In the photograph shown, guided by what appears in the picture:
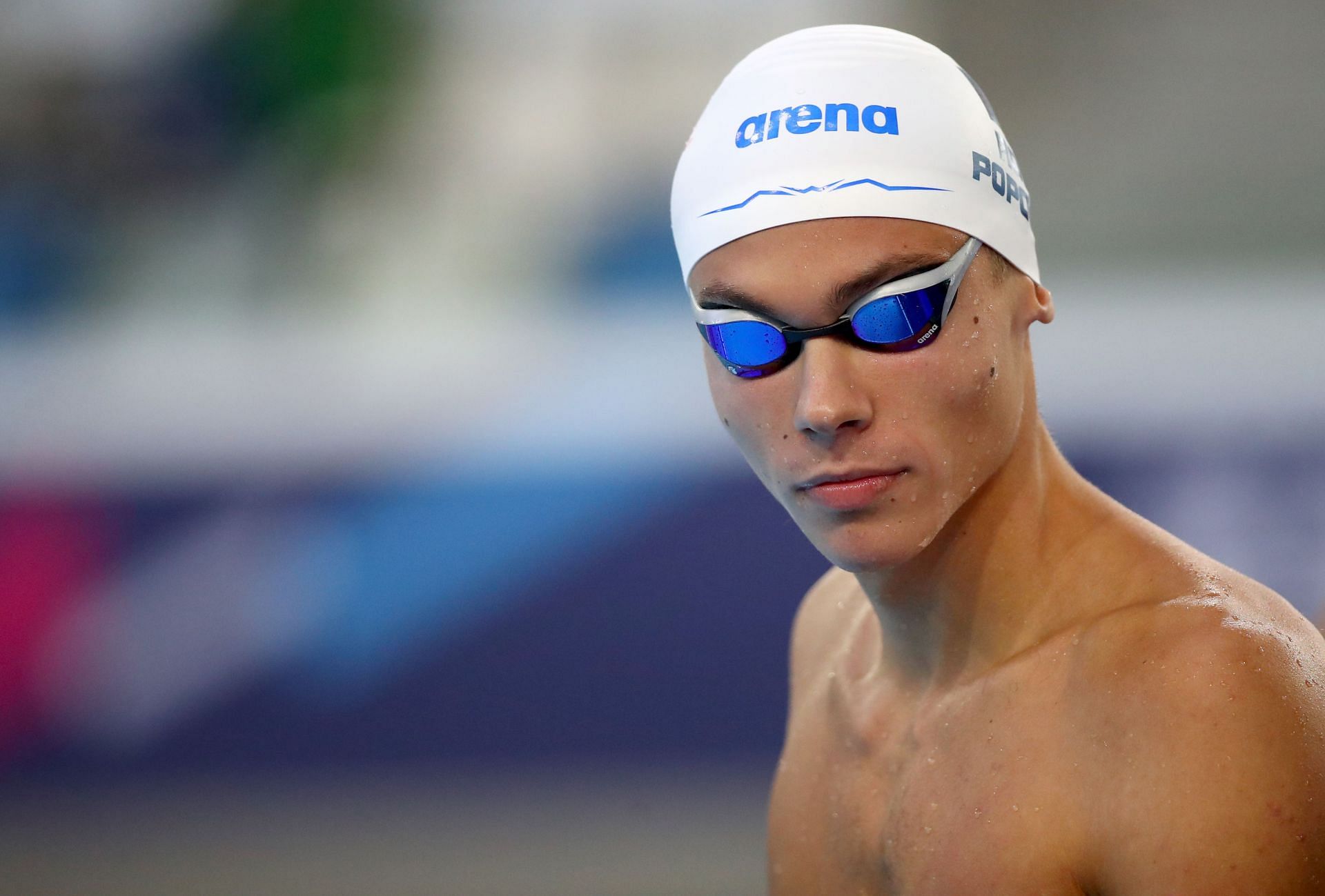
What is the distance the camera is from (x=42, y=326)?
6.02 m

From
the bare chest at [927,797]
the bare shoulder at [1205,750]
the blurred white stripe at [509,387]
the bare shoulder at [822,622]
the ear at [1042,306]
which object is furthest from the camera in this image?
the blurred white stripe at [509,387]

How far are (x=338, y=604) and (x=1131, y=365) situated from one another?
3.30 meters

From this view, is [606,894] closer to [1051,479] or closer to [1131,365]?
[1131,365]

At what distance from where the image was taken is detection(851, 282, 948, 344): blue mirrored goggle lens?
1.58 meters

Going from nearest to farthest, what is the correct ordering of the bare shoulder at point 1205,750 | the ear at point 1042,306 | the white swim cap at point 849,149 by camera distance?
the bare shoulder at point 1205,750
the white swim cap at point 849,149
the ear at point 1042,306

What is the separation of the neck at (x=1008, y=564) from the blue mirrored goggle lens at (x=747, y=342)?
0.35m

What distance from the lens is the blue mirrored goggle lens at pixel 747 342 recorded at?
1.65 meters

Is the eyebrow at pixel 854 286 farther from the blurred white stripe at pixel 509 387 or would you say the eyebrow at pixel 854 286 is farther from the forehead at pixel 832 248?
the blurred white stripe at pixel 509 387

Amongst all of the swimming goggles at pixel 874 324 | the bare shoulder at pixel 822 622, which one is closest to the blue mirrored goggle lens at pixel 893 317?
the swimming goggles at pixel 874 324

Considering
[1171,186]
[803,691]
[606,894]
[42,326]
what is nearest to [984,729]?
[803,691]

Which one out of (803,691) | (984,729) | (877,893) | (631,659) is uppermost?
(631,659)

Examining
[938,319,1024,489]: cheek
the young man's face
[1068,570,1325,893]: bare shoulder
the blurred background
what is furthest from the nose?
the blurred background

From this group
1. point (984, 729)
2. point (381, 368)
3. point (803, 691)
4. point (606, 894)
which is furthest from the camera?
point (381, 368)

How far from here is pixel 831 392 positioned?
158 centimetres
